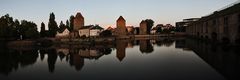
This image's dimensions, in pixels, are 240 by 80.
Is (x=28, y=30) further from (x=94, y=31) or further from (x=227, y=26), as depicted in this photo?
(x=227, y=26)

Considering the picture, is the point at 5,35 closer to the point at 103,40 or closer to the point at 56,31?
the point at 56,31

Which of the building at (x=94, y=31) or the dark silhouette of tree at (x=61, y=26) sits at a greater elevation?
the dark silhouette of tree at (x=61, y=26)

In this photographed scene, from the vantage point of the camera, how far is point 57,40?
95.4 metres

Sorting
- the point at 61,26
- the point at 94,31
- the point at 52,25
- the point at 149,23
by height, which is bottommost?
the point at 94,31

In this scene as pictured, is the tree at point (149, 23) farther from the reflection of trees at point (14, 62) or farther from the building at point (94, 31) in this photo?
the reflection of trees at point (14, 62)

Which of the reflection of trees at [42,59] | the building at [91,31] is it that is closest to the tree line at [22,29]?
the building at [91,31]

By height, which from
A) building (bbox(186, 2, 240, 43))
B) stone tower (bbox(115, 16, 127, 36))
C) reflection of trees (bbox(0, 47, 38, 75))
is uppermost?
stone tower (bbox(115, 16, 127, 36))

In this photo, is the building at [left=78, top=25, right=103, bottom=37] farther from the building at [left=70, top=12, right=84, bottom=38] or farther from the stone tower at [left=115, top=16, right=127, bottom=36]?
the stone tower at [left=115, top=16, right=127, bottom=36]

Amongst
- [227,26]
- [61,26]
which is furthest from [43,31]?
[227,26]

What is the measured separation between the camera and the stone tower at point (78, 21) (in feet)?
423

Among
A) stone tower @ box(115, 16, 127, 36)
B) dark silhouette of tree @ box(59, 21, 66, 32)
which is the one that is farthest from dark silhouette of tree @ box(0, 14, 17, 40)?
stone tower @ box(115, 16, 127, 36)

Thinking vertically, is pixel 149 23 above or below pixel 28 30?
above

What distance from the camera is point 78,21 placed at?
130 m

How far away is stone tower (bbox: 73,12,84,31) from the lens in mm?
128863
